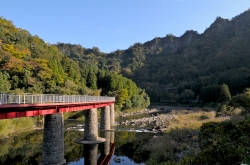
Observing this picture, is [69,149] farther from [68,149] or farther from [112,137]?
[112,137]

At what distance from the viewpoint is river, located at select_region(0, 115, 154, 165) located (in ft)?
67.8

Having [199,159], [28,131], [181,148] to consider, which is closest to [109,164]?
[181,148]

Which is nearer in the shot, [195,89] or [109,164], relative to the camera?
[109,164]

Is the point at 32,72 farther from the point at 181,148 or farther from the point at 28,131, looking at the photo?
the point at 181,148

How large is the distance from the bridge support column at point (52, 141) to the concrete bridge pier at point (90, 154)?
10.5 ft

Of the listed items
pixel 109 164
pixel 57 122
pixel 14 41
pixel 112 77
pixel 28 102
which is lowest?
pixel 109 164

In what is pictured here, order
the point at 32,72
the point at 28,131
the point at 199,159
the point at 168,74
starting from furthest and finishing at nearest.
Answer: the point at 168,74
the point at 32,72
the point at 28,131
the point at 199,159

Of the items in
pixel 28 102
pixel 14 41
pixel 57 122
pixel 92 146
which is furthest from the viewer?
pixel 14 41

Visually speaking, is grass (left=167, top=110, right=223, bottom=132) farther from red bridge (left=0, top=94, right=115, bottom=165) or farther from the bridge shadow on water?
red bridge (left=0, top=94, right=115, bottom=165)

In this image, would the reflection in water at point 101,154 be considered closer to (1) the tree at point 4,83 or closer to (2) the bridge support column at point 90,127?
(2) the bridge support column at point 90,127

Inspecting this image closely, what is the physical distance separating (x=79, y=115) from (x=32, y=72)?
1651 centimetres

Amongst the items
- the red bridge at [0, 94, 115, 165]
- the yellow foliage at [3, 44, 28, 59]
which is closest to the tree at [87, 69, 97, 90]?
the yellow foliage at [3, 44, 28, 59]

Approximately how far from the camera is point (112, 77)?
76.6 m

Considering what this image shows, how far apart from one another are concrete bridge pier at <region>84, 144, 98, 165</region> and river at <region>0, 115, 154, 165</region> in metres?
0.14
